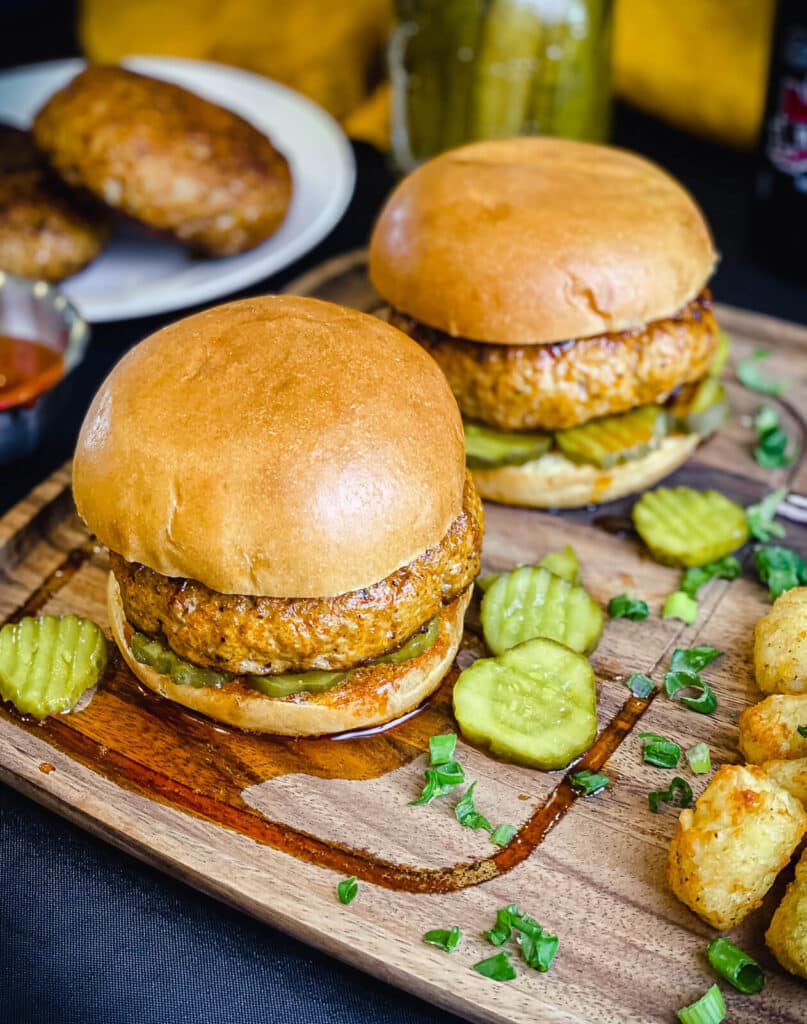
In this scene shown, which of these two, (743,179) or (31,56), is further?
(31,56)

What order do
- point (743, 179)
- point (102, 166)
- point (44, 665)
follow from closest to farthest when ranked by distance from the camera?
point (44, 665), point (102, 166), point (743, 179)

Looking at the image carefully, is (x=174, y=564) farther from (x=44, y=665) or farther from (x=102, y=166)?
(x=102, y=166)

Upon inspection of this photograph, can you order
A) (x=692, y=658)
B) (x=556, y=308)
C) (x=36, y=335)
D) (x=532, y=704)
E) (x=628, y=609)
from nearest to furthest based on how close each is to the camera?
(x=532, y=704)
(x=692, y=658)
(x=628, y=609)
(x=556, y=308)
(x=36, y=335)

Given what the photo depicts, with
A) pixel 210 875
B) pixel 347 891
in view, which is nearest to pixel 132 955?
pixel 210 875

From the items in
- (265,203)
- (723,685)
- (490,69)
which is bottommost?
(723,685)

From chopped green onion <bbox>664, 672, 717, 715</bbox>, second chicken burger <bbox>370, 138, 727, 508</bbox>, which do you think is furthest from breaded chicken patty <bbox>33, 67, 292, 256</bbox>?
chopped green onion <bbox>664, 672, 717, 715</bbox>

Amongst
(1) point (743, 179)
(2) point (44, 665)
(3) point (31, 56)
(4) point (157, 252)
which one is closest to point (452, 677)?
(2) point (44, 665)

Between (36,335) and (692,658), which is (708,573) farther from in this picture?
(36,335)
